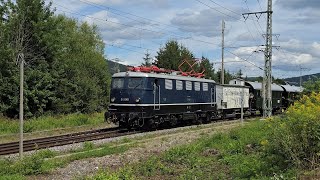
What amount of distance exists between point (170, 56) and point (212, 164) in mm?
48198

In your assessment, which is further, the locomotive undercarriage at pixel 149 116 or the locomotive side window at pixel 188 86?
the locomotive side window at pixel 188 86

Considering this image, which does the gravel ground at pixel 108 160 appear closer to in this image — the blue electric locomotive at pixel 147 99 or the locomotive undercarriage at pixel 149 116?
the locomotive undercarriage at pixel 149 116

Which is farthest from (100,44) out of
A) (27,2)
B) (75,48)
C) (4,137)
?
(4,137)

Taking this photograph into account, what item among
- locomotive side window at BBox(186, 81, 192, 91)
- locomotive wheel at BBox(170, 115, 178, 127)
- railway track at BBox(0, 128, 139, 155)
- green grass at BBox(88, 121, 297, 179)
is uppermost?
locomotive side window at BBox(186, 81, 192, 91)

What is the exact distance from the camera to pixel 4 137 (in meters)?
21.5

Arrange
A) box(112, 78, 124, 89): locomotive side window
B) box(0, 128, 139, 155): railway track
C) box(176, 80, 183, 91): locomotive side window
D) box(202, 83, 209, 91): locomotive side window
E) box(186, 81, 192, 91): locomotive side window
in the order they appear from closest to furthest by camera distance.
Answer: box(0, 128, 139, 155): railway track, box(112, 78, 124, 89): locomotive side window, box(176, 80, 183, 91): locomotive side window, box(186, 81, 192, 91): locomotive side window, box(202, 83, 209, 91): locomotive side window

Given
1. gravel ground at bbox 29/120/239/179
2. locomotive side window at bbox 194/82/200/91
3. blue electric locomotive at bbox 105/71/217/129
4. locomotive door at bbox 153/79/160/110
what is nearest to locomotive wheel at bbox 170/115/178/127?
blue electric locomotive at bbox 105/71/217/129

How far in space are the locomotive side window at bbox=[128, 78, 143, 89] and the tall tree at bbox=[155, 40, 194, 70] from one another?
34854mm

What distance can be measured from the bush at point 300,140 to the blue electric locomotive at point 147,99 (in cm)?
1494

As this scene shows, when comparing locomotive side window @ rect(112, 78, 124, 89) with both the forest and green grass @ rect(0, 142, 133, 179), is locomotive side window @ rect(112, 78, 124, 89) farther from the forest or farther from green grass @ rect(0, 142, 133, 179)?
green grass @ rect(0, 142, 133, 179)

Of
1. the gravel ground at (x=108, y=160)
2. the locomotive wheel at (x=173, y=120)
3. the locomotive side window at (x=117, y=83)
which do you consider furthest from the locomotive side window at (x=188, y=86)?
the gravel ground at (x=108, y=160)

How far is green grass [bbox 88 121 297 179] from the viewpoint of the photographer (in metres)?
9.25

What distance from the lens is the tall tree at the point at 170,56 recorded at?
5912 centimetres

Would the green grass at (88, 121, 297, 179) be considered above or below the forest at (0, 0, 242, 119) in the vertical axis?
below
